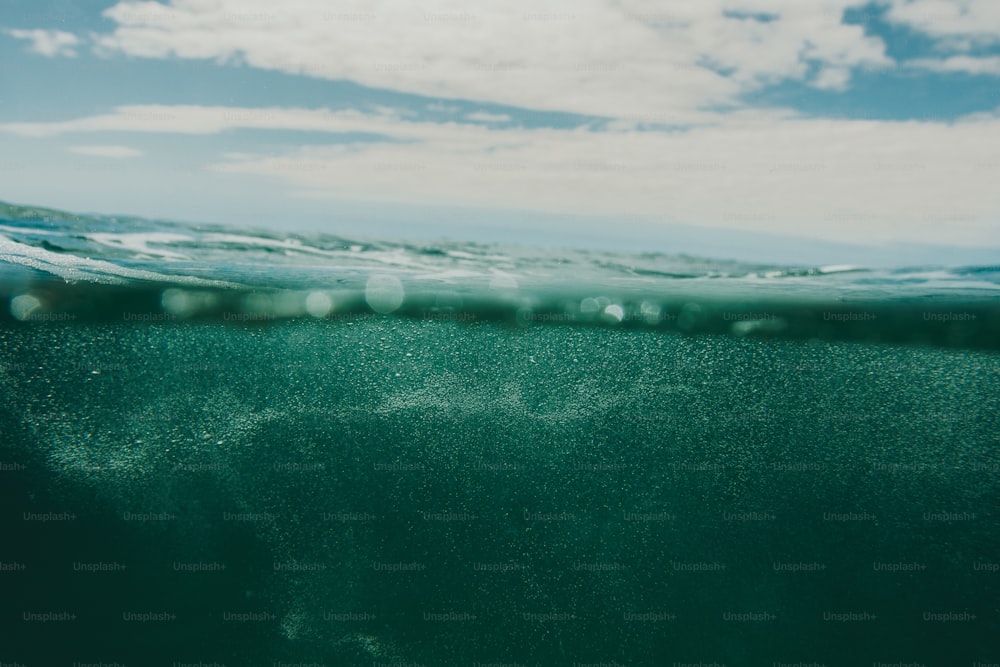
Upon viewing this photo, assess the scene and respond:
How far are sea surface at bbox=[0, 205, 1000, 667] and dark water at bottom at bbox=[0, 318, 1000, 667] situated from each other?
42 mm

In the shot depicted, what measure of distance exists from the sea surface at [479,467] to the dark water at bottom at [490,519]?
0.14ft

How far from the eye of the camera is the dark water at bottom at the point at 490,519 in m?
8.53

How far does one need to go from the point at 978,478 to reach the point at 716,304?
17.5 feet

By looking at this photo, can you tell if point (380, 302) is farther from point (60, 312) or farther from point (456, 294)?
point (60, 312)

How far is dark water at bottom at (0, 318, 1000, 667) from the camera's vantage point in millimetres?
8531

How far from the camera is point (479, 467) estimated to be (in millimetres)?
9922

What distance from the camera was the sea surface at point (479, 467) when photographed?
8.61 m

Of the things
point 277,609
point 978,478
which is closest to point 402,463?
point 277,609

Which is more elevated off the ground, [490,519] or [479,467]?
[479,467]

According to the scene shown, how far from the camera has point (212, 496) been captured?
383 inches

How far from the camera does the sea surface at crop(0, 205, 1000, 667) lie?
861cm

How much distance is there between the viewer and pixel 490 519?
9250mm

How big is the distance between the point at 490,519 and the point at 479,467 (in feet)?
3.16

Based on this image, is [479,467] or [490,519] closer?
[490,519]
